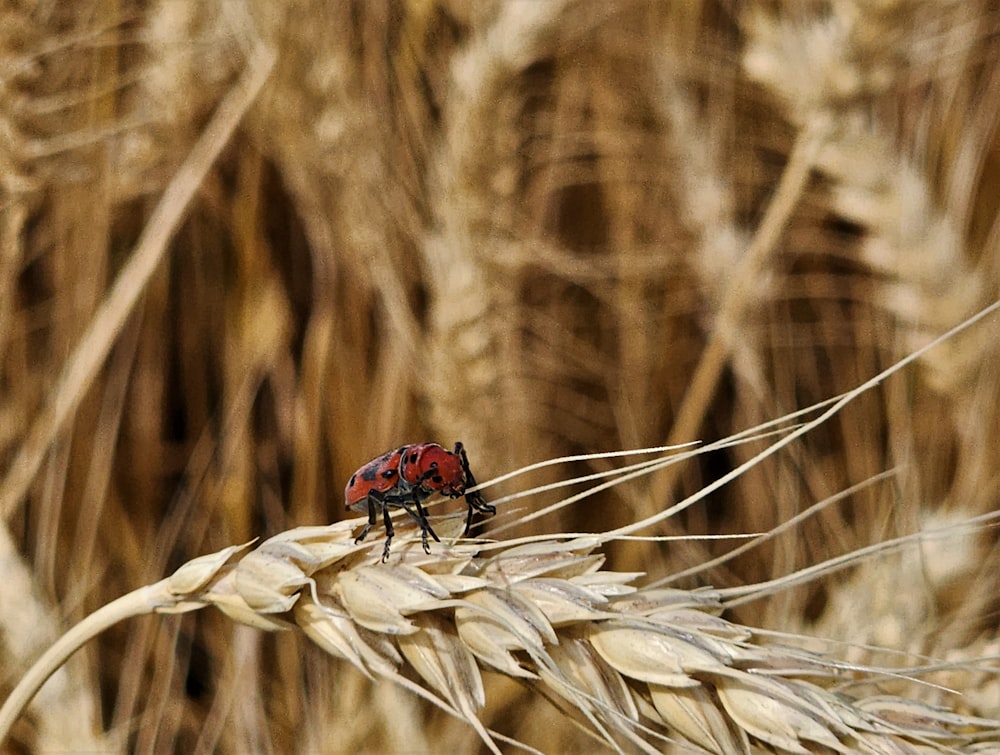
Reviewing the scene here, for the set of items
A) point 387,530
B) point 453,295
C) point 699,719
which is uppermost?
point 453,295

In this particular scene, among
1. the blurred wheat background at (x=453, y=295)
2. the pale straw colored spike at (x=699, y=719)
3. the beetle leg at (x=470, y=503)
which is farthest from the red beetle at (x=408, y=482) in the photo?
the blurred wheat background at (x=453, y=295)

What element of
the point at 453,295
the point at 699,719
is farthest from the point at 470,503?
the point at 453,295

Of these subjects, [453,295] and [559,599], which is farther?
[453,295]

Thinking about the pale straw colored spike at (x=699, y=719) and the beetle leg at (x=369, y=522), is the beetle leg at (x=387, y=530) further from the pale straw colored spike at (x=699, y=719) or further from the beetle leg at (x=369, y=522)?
the pale straw colored spike at (x=699, y=719)

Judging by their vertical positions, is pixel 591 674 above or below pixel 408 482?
below

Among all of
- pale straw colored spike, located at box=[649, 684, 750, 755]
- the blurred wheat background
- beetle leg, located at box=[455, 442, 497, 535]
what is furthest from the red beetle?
the blurred wheat background

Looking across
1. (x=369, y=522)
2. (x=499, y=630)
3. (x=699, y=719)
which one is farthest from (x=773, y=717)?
(x=369, y=522)

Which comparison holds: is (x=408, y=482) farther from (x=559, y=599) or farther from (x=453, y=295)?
(x=453, y=295)
